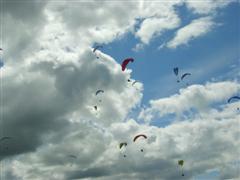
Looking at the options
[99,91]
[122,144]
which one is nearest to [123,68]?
[99,91]

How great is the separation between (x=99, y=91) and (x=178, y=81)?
24015 mm

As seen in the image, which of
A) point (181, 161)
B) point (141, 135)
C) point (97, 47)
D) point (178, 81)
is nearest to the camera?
point (178, 81)

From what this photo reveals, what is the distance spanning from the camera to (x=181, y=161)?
→ 328 ft

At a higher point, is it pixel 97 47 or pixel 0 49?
pixel 97 47

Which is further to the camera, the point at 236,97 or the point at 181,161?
the point at 181,161

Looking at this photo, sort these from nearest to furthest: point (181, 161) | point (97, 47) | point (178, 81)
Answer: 1. point (178, 81)
2. point (97, 47)
3. point (181, 161)

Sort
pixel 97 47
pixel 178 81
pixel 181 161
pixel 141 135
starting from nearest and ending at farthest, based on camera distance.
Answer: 1. pixel 178 81
2. pixel 97 47
3. pixel 141 135
4. pixel 181 161

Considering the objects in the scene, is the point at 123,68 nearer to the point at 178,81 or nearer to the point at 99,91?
the point at 99,91

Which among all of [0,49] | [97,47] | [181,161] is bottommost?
[181,161]

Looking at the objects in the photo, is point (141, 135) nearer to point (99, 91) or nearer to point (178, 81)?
point (99, 91)

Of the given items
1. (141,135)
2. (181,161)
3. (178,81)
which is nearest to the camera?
(178,81)

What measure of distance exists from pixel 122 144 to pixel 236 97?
35.8 m

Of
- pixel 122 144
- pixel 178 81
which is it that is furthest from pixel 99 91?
pixel 178 81

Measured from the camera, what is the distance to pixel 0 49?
78.2 metres
